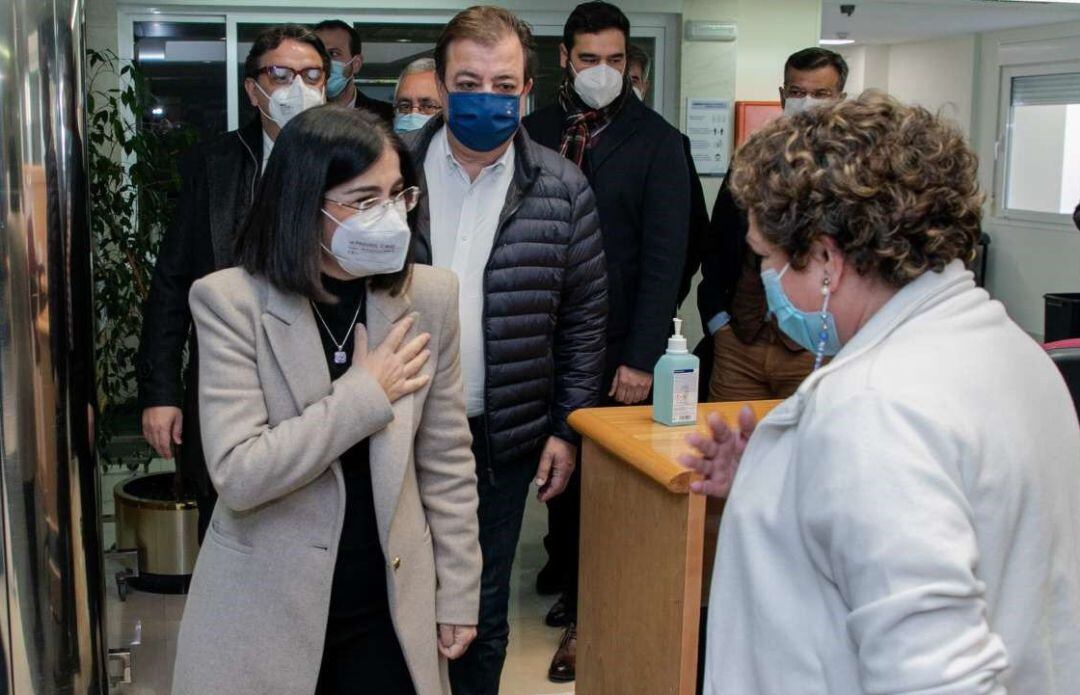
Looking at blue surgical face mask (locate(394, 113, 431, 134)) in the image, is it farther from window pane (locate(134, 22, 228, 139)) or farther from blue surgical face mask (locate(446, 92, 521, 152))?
window pane (locate(134, 22, 228, 139))

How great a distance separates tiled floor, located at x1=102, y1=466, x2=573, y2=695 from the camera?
3154mm

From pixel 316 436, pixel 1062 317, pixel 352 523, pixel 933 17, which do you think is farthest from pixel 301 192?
pixel 933 17

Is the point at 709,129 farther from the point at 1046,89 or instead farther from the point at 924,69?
the point at 924,69

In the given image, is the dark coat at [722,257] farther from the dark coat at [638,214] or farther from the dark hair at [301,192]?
the dark hair at [301,192]

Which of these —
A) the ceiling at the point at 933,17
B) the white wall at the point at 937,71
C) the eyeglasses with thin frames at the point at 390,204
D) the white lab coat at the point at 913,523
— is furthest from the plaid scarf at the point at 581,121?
the white wall at the point at 937,71

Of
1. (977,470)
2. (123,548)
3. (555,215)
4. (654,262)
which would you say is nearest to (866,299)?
(977,470)

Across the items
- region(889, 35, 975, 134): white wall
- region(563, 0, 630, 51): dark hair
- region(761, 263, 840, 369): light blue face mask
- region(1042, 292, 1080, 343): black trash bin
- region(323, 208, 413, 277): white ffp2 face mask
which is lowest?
region(1042, 292, 1080, 343): black trash bin

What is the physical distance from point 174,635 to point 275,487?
2064 mm

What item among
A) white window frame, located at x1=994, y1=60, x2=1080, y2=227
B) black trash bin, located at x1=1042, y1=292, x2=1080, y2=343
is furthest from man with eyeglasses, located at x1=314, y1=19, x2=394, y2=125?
white window frame, located at x1=994, y1=60, x2=1080, y2=227

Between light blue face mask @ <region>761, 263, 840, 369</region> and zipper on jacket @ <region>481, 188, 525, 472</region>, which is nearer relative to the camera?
light blue face mask @ <region>761, 263, 840, 369</region>

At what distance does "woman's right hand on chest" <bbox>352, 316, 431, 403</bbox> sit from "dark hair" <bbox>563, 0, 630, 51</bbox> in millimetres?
1536

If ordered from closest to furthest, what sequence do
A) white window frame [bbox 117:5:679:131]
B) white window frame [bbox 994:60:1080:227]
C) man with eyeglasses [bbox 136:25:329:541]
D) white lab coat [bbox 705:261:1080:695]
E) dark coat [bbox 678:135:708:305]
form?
white lab coat [bbox 705:261:1080:695] → man with eyeglasses [bbox 136:25:329:541] → dark coat [bbox 678:135:708:305] → white window frame [bbox 117:5:679:131] → white window frame [bbox 994:60:1080:227]

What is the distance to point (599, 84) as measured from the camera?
3055mm

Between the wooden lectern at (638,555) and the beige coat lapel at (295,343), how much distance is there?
65 centimetres
